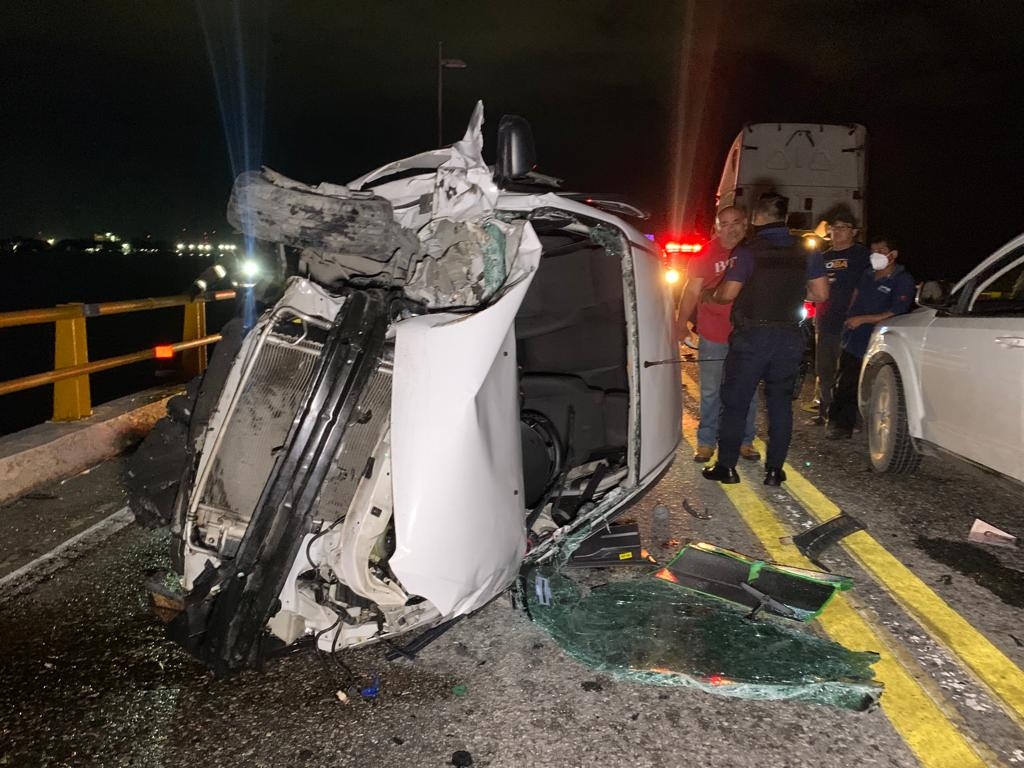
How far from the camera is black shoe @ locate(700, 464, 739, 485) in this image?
4.73 m

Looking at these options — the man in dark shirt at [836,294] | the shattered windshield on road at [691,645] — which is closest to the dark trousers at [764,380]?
the shattered windshield on road at [691,645]

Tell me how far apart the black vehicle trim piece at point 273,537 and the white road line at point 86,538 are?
4.44 feet

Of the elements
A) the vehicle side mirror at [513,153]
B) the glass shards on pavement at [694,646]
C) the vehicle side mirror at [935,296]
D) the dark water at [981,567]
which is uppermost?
the vehicle side mirror at [513,153]

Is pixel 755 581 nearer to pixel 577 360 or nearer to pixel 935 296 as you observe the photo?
pixel 577 360

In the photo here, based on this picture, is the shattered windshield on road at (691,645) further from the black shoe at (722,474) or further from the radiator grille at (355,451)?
the black shoe at (722,474)

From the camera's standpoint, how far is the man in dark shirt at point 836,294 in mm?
6246

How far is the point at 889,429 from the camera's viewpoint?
194 inches

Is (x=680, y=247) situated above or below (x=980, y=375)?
above

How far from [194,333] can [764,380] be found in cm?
499

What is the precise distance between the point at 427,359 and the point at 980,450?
3.20 m

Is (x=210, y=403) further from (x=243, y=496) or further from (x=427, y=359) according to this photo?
(x=427, y=359)

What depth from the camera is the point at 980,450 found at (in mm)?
3828

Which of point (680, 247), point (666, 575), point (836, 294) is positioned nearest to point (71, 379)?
point (666, 575)

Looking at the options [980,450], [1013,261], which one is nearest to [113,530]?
[980,450]
